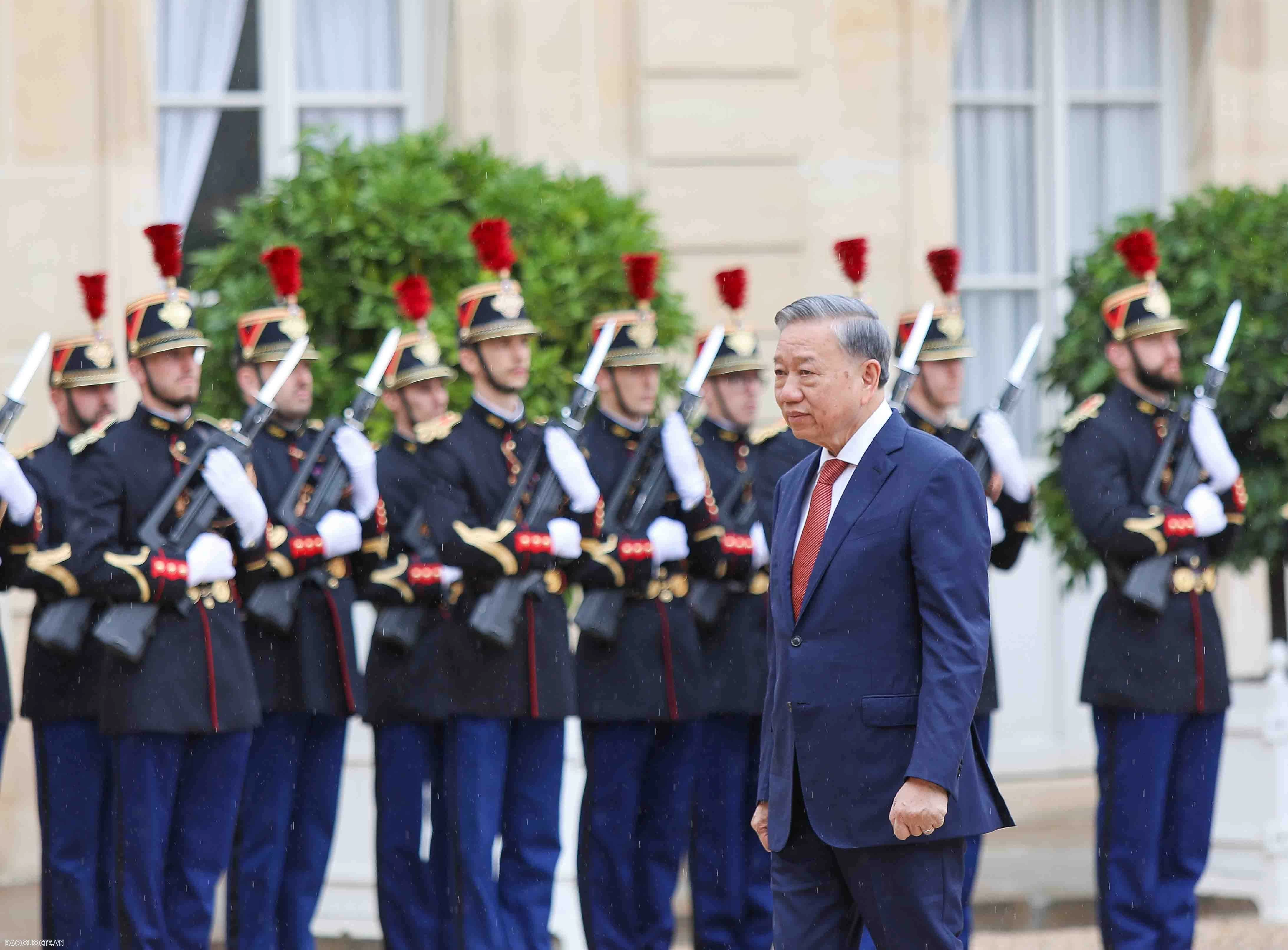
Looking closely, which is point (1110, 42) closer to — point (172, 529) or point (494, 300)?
point (494, 300)

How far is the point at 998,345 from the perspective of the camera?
9922 millimetres

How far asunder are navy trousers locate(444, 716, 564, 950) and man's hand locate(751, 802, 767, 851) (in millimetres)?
1629

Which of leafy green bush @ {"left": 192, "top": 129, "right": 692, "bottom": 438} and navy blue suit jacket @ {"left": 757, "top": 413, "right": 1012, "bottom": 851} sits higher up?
leafy green bush @ {"left": 192, "top": 129, "right": 692, "bottom": 438}

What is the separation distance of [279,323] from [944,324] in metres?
1.99

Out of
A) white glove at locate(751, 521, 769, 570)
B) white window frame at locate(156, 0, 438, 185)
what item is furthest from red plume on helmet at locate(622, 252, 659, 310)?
white window frame at locate(156, 0, 438, 185)

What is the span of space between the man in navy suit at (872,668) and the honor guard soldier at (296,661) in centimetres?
237

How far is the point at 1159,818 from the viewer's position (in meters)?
5.73

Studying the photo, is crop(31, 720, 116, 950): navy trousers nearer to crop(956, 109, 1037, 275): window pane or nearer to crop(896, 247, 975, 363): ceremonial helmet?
crop(896, 247, 975, 363): ceremonial helmet

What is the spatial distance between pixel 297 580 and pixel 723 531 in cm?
122

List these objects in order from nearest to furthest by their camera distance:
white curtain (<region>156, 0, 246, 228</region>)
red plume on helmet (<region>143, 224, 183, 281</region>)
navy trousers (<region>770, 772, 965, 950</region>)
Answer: navy trousers (<region>770, 772, 965, 950</region>) → red plume on helmet (<region>143, 224, 183, 281</region>) → white curtain (<region>156, 0, 246, 228</region>)

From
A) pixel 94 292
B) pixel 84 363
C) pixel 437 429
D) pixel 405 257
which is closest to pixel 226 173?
pixel 405 257

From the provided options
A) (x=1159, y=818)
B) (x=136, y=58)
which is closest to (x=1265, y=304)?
(x=1159, y=818)

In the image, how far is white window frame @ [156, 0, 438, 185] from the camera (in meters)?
8.87

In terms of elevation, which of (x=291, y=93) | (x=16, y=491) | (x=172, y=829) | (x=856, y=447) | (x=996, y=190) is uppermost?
(x=291, y=93)
